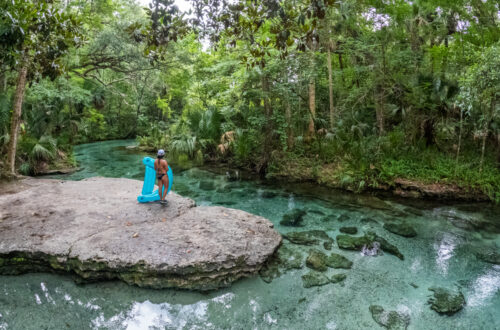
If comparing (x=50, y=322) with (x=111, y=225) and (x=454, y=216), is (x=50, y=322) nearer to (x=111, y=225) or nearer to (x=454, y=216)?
(x=111, y=225)

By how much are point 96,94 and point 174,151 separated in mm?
10873

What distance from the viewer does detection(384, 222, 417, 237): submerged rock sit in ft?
19.5

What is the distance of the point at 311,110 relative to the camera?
11.1 meters

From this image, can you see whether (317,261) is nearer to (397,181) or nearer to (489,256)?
(489,256)

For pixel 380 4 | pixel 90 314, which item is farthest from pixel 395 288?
pixel 380 4

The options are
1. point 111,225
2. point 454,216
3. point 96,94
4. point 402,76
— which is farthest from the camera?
point 96,94

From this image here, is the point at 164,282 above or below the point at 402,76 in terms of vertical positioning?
below

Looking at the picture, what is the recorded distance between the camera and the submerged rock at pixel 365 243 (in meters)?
5.19

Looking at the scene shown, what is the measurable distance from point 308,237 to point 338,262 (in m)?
1.03

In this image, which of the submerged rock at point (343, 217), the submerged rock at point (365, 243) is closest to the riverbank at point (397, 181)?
the submerged rock at point (343, 217)

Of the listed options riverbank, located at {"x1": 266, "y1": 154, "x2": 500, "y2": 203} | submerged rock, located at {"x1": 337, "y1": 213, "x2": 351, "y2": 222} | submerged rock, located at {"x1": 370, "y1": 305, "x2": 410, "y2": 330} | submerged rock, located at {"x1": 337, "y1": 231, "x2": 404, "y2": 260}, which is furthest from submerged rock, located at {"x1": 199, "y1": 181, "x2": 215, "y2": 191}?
submerged rock, located at {"x1": 370, "y1": 305, "x2": 410, "y2": 330}

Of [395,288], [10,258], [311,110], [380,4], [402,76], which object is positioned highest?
[380,4]

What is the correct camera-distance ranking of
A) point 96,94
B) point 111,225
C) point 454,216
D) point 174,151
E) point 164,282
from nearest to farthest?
point 164,282
point 111,225
point 454,216
point 174,151
point 96,94

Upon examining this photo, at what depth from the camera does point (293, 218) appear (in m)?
6.90
